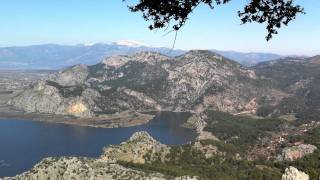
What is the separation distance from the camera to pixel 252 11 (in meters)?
30.5

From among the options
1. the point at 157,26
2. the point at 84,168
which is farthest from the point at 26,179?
the point at 157,26

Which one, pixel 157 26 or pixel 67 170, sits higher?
pixel 157 26

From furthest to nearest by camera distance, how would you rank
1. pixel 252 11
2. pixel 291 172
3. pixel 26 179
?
pixel 26 179
pixel 291 172
pixel 252 11

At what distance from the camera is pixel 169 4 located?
101ft

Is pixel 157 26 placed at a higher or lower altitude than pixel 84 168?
higher

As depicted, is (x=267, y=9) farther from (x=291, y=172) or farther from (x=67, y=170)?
(x=67, y=170)

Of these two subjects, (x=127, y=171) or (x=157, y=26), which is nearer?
(x=157, y=26)

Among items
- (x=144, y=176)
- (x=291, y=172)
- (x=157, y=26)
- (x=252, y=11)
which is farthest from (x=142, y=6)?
(x=144, y=176)

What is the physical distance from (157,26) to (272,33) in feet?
23.8

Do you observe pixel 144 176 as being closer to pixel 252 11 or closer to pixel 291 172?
pixel 291 172

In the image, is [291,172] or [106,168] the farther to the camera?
[106,168]

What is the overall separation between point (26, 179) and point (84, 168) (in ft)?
64.6

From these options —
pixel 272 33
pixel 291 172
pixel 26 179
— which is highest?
pixel 272 33

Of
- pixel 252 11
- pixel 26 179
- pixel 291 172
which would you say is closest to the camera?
pixel 252 11
